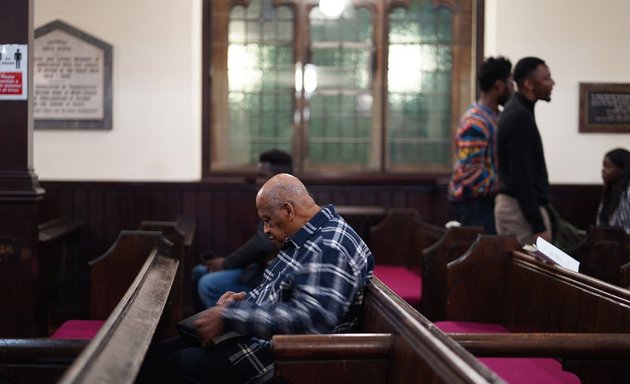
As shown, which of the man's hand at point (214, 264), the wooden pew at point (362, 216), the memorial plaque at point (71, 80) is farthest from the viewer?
the memorial plaque at point (71, 80)

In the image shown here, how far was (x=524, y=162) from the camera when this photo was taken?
430 centimetres

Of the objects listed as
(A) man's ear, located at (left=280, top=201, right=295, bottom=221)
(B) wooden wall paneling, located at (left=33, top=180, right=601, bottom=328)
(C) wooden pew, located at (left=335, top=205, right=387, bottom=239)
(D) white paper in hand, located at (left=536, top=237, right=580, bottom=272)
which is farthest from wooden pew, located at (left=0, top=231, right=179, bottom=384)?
(B) wooden wall paneling, located at (left=33, top=180, right=601, bottom=328)

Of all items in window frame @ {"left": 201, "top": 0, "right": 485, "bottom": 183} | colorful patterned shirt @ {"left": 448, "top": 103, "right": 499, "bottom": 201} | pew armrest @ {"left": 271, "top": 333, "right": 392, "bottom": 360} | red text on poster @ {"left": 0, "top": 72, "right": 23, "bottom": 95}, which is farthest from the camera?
window frame @ {"left": 201, "top": 0, "right": 485, "bottom": 183}

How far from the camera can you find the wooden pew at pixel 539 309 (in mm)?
2336

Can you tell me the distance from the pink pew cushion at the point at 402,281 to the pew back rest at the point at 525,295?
500 millimetres

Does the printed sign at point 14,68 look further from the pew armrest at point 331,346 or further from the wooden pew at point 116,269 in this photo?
the pew armrest at point 331,346

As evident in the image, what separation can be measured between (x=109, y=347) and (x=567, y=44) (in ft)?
18.6

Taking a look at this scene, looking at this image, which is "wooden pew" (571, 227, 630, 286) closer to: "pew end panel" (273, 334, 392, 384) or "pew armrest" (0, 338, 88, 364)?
"pew end panel" (273, 334, 392, 384)

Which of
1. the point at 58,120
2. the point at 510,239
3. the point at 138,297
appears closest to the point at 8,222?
the point at 138,297

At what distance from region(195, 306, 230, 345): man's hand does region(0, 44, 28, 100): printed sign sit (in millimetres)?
2067

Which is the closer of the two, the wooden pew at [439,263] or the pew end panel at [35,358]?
the pew end panel at [35,358]

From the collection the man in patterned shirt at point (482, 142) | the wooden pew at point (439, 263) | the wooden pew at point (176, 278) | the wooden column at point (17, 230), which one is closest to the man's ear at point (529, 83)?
the man in patterned shirt at point (482, 142)

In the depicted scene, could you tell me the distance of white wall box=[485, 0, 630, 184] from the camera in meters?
6.68

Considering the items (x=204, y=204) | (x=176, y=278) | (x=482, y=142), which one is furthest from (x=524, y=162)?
(x=204, y=204)
